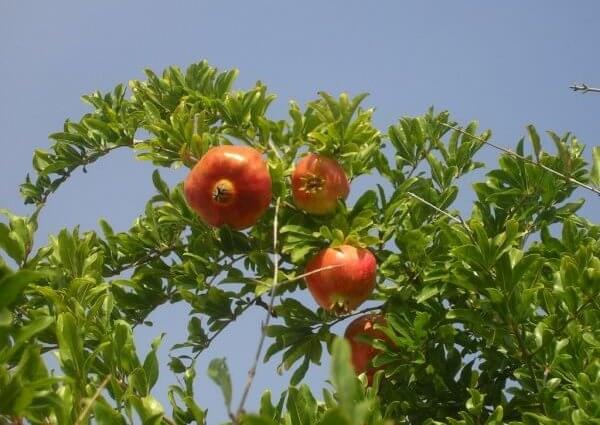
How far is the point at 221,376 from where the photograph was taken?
0.63 metres


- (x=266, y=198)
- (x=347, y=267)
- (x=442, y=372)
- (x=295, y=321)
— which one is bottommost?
(x=442, y=372)

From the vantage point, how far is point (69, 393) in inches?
61.6

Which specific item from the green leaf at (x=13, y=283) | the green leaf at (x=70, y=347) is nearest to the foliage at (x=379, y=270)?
the green leaf at (x=70, y=347)

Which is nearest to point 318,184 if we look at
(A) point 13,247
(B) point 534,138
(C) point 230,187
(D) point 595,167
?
(C) point 230,187

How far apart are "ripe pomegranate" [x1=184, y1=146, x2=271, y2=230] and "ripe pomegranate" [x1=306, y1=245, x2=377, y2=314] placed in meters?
0.28

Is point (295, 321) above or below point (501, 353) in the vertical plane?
above

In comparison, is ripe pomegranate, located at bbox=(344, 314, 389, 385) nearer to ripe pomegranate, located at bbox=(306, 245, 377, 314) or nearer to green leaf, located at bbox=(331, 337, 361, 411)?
ripe pomegranate, located at bbox=(306, 245, 377, 314)

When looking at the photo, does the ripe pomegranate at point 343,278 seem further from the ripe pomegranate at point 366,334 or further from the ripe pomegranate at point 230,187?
the ripe pomegranate at point 230,187

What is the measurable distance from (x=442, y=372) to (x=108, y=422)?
4.93ft

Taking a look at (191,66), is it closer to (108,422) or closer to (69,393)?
(69,393)

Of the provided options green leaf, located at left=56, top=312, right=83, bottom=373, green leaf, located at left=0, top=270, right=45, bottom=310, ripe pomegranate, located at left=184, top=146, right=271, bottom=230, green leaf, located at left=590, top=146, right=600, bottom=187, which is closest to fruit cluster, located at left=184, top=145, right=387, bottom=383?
ripe pomegranate, located at left=184, top=146, right=271, bottom=230

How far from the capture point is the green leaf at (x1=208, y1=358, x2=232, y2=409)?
0.62m

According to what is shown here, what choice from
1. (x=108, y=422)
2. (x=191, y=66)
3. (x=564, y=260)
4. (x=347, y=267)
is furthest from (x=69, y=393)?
(x=191, y=66)

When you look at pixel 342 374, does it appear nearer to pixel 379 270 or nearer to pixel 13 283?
pixel 13 283
